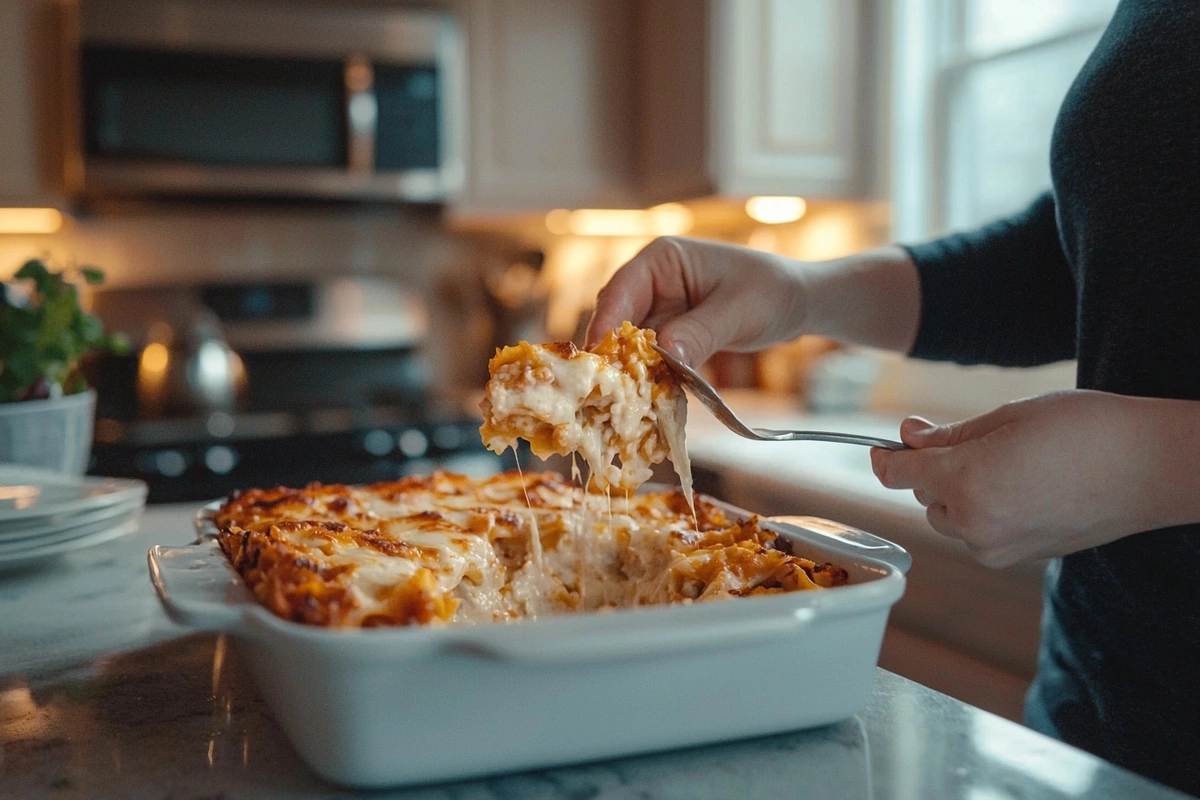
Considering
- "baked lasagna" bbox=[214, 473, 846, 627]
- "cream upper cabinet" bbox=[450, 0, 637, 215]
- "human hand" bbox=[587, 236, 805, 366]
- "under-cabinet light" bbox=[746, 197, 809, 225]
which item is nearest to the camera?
"baked lasagna" bbox=[214, 473, 846, 627]

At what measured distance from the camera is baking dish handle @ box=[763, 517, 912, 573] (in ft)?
2.35

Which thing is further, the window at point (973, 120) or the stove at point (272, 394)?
the stove at point (272, 394)

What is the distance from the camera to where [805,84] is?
2.80m

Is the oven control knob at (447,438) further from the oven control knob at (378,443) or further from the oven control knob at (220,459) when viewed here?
the oven control knob at (220,459)

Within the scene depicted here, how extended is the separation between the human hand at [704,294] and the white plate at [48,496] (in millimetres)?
518

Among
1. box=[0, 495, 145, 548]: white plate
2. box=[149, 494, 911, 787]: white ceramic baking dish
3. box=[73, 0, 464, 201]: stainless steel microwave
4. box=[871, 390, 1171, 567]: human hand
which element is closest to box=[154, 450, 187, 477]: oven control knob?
box=[73, 0, 464, 201]: stainless steel microwave

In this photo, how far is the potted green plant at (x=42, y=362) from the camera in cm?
113

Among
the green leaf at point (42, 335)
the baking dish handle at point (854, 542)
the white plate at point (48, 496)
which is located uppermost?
the green leaf at point (42, 335)

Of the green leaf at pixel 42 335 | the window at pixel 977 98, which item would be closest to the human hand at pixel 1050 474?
the green leaf at pixel 42 335

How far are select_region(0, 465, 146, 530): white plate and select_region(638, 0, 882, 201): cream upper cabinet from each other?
199 centimetres

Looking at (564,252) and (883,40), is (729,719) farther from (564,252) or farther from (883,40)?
(564,252)

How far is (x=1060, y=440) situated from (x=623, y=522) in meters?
0.38

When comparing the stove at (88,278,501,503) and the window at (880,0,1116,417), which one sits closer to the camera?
the window at (880,0,1116,417)

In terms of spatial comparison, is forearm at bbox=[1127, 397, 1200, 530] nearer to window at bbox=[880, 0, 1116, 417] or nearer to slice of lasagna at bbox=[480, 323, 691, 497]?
slice of lasagna at bbox=[480, 323, 691, 497]
